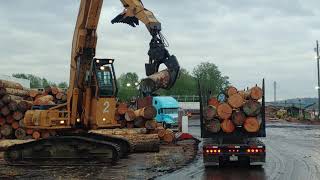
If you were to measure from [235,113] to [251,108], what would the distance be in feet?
1.74

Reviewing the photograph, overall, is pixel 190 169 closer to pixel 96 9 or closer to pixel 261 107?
pixel 261 107

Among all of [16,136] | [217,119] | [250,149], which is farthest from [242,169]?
[16,136]

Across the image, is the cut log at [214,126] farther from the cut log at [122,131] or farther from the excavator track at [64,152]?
the cut log at [122,131]

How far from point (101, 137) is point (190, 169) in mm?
4564

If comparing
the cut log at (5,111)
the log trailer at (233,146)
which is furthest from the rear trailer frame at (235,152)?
the cut log at (5,111)

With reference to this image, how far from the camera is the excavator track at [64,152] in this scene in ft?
63.8

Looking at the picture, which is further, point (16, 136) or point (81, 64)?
point (16, 136)

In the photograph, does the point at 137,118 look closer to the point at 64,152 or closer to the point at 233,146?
the point at 64,152

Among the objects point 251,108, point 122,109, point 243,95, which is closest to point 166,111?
point 122,109

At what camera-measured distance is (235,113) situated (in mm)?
17781

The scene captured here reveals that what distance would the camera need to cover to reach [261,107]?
1778cm

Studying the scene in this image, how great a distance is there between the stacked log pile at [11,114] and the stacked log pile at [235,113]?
10684 mm

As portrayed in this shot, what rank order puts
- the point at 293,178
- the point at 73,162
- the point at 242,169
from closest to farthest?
the point at 293,178, the point at 242,169, the point at 73,162

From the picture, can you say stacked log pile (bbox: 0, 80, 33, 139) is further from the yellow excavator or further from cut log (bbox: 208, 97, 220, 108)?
cut log (bbox: 208, 97, 220, 108)
